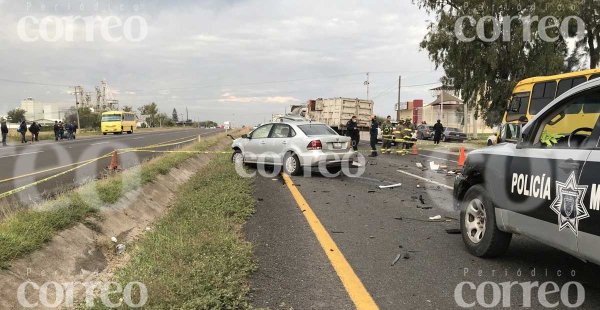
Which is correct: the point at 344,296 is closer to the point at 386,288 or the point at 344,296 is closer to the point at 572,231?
the point at 386,288

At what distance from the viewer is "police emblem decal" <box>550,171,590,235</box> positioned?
3.46m

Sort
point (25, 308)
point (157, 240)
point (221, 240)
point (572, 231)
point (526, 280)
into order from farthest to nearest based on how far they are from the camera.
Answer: point (157, 240), point (221, 240), point (25, 308), point (526, 280), point (572, 231)

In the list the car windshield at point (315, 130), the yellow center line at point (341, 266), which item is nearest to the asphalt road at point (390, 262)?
the yellow center line at point (341, 266)

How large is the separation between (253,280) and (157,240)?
98.1 inches

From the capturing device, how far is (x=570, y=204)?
357cm

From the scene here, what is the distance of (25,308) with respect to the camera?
194 inches

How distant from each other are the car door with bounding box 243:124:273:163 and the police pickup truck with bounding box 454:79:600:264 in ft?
27.2

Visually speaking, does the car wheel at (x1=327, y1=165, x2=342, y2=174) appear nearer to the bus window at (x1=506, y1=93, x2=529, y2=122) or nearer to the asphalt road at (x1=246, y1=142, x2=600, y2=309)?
the asphalt road at (x1=246, y1=142, x2=600, y2=309)

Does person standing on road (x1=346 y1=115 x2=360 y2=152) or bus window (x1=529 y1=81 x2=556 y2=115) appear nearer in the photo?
bus window (x1=529 y1=81 x2=556 y2=115)

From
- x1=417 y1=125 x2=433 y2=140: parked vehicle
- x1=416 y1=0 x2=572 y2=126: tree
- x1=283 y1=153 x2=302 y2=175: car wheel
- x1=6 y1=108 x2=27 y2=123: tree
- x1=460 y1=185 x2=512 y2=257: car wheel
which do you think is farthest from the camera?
x1=6 y1=108 x2=27 y2=123: tree

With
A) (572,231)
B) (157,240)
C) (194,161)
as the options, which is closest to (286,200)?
(157,240)

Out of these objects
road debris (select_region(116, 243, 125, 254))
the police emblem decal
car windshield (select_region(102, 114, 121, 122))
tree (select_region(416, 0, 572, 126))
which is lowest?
road debris (select_region(116, 243, 125, 254))

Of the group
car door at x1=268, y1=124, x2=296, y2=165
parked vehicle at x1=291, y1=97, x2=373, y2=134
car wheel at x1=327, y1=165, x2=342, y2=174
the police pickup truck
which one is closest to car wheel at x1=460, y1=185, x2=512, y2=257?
the police pickup truck

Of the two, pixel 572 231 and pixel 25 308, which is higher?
pixel 572 231
